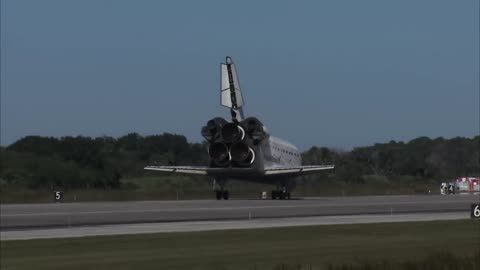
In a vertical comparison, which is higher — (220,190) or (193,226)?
(220,190)

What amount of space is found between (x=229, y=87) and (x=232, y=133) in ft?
13.1

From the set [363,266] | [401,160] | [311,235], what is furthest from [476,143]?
[363,266]

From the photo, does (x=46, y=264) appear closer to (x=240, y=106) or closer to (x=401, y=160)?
(x=240, y=106)

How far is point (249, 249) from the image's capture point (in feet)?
83.6

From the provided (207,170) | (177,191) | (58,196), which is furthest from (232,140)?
(58,196)

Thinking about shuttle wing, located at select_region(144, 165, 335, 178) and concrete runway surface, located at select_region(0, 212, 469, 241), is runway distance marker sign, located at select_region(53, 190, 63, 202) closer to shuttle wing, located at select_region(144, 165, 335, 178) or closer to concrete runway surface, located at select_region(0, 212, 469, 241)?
shuttle wing, located at select_region(144, 165, 335, 178)

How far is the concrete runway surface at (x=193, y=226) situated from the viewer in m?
30.4

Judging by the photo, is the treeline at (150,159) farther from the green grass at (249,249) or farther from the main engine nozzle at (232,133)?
the green grass at (249,249)

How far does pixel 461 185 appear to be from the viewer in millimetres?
95938

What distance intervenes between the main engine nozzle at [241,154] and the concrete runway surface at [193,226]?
28.6 metres

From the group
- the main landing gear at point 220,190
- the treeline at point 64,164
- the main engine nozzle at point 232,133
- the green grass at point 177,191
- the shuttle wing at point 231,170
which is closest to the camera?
the treeline at point 64,164

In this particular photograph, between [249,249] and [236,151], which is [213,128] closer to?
[236,151]

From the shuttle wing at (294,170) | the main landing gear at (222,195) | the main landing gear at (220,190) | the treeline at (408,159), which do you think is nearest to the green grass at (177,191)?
the main landing gear at (220,190)

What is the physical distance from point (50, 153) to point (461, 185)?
131 ft
